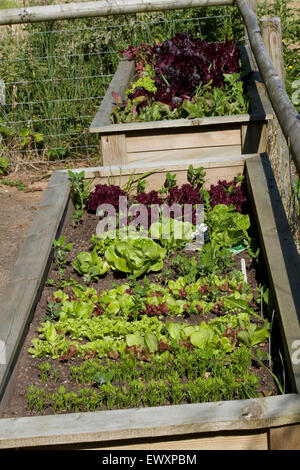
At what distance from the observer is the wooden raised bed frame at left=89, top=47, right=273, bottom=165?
468cm

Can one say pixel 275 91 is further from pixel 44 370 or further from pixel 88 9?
pixel 88 9

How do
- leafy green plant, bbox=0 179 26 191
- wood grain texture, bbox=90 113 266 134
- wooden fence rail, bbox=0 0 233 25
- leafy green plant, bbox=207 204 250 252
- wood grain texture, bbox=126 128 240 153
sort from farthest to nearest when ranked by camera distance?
1. leafy green plant, bbox=0 179 26 191
2. wooden fence rail, bbox=0 0 233 25
3. wood grain texture, bbox=126 128 240 153
4. wood grain texture, bbox=90 113 266 134
5. leafy green plant, bbox=207 204 250 252

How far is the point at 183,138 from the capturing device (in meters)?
4.80

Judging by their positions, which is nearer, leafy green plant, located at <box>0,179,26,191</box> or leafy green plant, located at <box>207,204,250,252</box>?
leafy green plant, located at <box>207,204,250,252</box>

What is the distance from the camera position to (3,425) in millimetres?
2281

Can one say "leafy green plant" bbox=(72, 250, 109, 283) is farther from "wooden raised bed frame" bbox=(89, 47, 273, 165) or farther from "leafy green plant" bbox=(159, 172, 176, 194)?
"wooden raised bed frame" bbox=(89, 47, 273, 165)

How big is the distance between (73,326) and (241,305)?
756 millimetres

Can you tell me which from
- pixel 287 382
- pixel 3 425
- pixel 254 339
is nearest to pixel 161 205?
pixel 254 339

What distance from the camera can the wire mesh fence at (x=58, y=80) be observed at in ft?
21.2

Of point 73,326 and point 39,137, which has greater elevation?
point 73,326

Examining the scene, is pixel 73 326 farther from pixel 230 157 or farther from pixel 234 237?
pixel 230 157

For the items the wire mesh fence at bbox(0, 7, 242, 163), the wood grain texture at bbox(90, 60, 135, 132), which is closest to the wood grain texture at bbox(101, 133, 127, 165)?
the wood grain texture at bbox(90, 60, 135, 132)

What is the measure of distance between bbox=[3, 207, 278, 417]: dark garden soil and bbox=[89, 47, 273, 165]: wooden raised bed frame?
91cm

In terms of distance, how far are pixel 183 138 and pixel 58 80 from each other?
216cm
